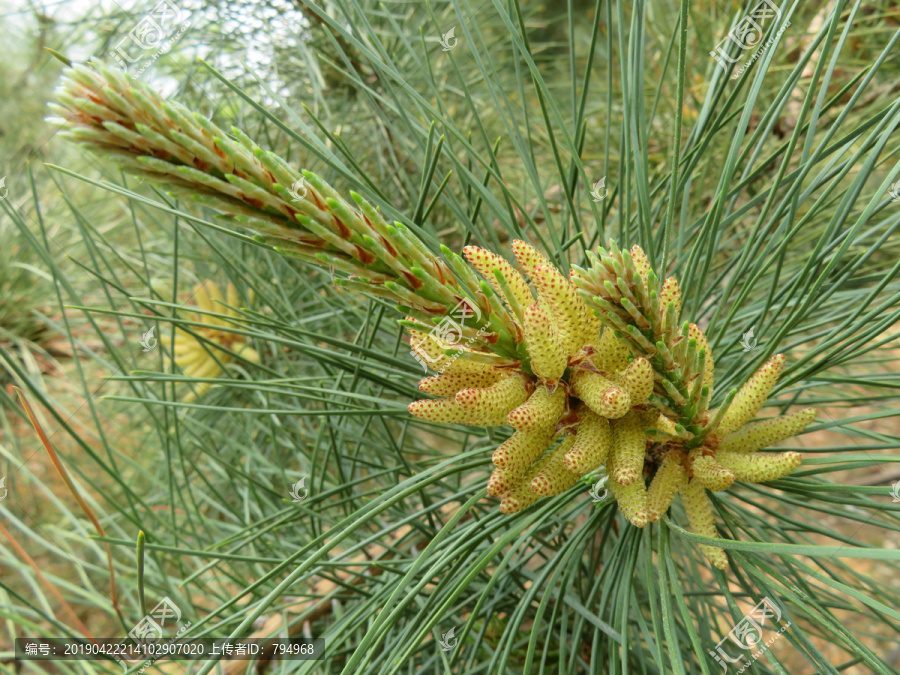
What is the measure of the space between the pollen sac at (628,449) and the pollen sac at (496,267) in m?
0.10

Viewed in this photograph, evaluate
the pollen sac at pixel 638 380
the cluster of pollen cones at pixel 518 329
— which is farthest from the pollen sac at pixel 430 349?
the pollen sac at pixel 638 380

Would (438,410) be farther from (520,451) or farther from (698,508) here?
(698,508)

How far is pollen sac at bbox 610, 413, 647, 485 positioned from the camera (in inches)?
14.4

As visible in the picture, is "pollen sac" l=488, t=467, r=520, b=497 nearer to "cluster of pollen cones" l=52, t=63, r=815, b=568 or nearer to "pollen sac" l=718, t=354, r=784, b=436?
"cluster of pollen cones" l=52, t=63, r=815, b=568

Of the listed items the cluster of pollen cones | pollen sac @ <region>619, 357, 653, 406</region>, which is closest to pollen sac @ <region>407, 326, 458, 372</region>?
the cluster of pollen cones

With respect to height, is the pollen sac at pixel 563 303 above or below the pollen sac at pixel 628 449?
above

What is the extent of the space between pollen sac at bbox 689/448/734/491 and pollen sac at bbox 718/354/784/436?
0.08ft

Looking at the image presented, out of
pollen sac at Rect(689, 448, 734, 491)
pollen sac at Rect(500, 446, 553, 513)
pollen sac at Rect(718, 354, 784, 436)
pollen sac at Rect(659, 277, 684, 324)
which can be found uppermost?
pollen sac at Rect(659, 277, 684, 324)

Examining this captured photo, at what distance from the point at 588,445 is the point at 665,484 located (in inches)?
2.6

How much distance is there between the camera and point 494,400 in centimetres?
37
